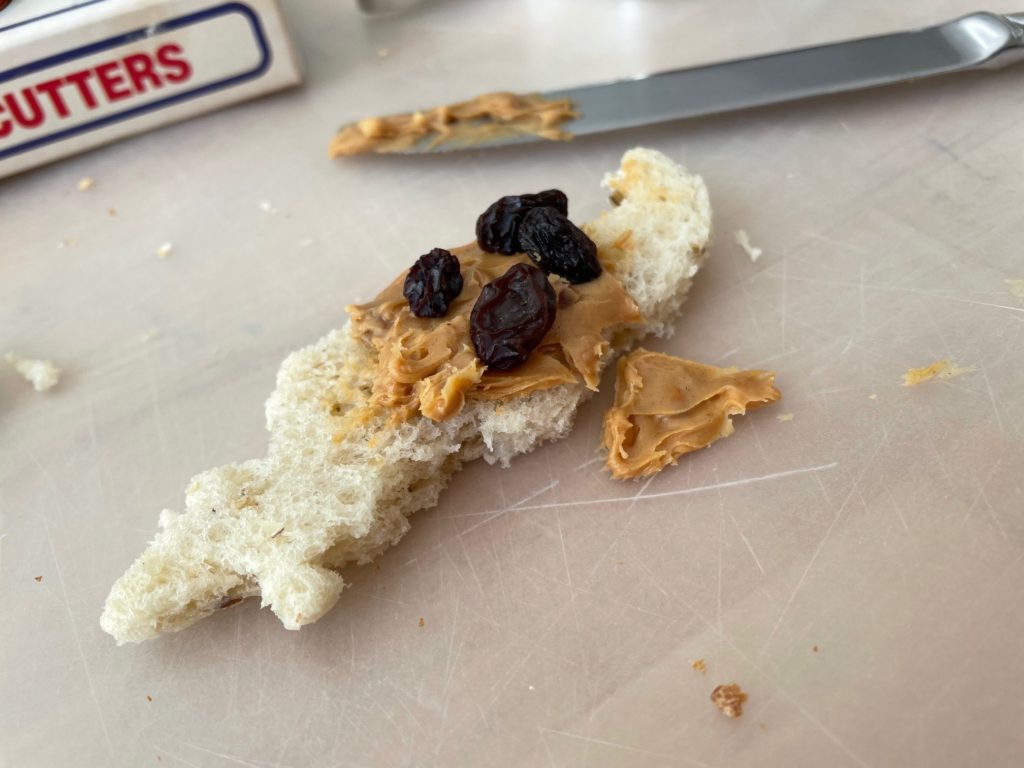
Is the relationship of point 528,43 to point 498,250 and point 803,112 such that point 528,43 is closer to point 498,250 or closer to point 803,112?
point 803,112

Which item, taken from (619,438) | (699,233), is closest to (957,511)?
(619,438)

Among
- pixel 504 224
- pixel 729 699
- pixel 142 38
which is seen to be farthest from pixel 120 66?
pixel 729 699

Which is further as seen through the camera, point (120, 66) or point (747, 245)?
point (120, 66)

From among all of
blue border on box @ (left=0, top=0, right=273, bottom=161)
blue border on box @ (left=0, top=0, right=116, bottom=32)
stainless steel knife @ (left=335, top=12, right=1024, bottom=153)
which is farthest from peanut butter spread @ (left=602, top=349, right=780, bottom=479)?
blue border on box @ (left=0, top=0, right=116, bottom=32)

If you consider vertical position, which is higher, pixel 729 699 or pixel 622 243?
pixel 622 243

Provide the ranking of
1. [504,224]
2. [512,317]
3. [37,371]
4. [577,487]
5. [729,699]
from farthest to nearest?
[37,371], [504,224], [577,487], [512,317], [729,699]

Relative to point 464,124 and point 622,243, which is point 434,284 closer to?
point 622,243

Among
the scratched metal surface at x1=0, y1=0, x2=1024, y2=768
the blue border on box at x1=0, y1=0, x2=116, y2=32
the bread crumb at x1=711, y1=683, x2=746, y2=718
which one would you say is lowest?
the bread crumb at x1=711, y1=683, x2=746, y2=718

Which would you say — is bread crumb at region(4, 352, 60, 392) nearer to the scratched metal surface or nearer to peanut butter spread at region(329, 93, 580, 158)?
the scratched metal surface
